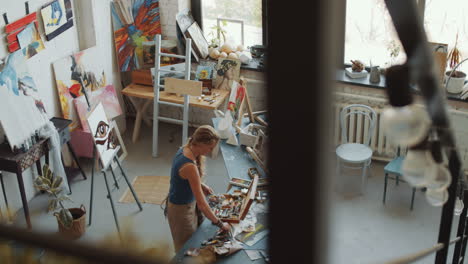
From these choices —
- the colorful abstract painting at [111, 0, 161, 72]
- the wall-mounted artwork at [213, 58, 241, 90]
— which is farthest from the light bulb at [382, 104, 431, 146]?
the colorful abstract painting at [111, 0, 161, 72]

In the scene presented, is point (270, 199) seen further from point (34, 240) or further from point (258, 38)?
point (258, 38)

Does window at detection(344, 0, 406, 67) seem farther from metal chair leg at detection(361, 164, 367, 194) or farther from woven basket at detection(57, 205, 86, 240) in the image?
woven basket at detection(57, 205, 86, 240)

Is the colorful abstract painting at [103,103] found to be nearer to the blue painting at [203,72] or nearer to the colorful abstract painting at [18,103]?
the colorful abstract painting at [18,103]

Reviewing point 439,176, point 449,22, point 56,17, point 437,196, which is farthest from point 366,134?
point 439,176

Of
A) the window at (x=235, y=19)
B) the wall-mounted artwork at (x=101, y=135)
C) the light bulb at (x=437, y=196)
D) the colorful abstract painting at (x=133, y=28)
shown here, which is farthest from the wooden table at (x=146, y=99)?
→ the light bulb at (x=437, y=196)

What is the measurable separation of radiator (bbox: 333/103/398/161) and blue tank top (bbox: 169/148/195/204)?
2.45 metres

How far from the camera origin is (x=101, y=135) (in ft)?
16.6

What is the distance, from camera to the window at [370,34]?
19.0ft

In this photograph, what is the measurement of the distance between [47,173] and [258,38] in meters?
2.93

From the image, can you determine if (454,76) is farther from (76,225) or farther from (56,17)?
(56,17)

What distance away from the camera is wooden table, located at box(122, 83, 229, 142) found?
6.19 metres

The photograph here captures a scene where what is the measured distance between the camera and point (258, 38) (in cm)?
662

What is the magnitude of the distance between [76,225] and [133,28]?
2.61 meters

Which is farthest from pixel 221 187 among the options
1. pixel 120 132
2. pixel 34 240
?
pixel 34 240
